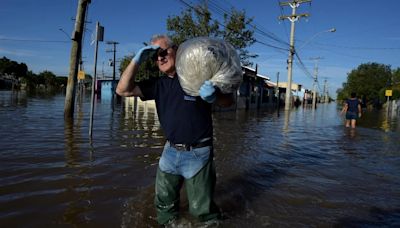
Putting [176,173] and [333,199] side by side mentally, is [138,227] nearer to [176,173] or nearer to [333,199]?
[176,173]

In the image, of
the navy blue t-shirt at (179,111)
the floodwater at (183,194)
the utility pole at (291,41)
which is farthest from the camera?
the utility pole at (291,41)

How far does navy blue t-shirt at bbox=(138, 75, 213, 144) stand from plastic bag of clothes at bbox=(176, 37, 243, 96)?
0.42 ft

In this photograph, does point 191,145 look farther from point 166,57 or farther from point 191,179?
point 166,57

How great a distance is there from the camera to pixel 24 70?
8244 centimetres

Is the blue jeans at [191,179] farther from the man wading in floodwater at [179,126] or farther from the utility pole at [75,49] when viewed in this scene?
the utility pole at [75,49]

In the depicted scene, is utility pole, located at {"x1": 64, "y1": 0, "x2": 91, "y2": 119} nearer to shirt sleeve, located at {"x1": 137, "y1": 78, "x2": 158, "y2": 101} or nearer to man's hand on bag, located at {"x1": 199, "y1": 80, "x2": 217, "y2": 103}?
shirt sleeve, located at {"x1": 137, "y1": 78, "x2": 158, "y2": 101}

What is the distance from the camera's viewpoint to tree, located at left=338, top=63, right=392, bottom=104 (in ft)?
225

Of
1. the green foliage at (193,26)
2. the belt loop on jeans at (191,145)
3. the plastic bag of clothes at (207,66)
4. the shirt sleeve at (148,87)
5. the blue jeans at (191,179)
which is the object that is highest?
the green foliage at (193,26)

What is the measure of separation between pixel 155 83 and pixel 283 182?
327cm

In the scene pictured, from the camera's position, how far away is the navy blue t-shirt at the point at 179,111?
293cm

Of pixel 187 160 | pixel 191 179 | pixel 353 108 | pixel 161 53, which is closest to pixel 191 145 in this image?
pixel 187 160

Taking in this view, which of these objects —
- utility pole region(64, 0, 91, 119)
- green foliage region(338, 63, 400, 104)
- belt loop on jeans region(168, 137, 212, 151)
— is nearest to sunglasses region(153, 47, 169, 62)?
belt loop on jeans region(168, 137, 212, 151)

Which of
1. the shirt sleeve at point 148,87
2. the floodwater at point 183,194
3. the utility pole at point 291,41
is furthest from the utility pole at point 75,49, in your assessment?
the utility pole at point 291,41

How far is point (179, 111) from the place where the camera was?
294cm
